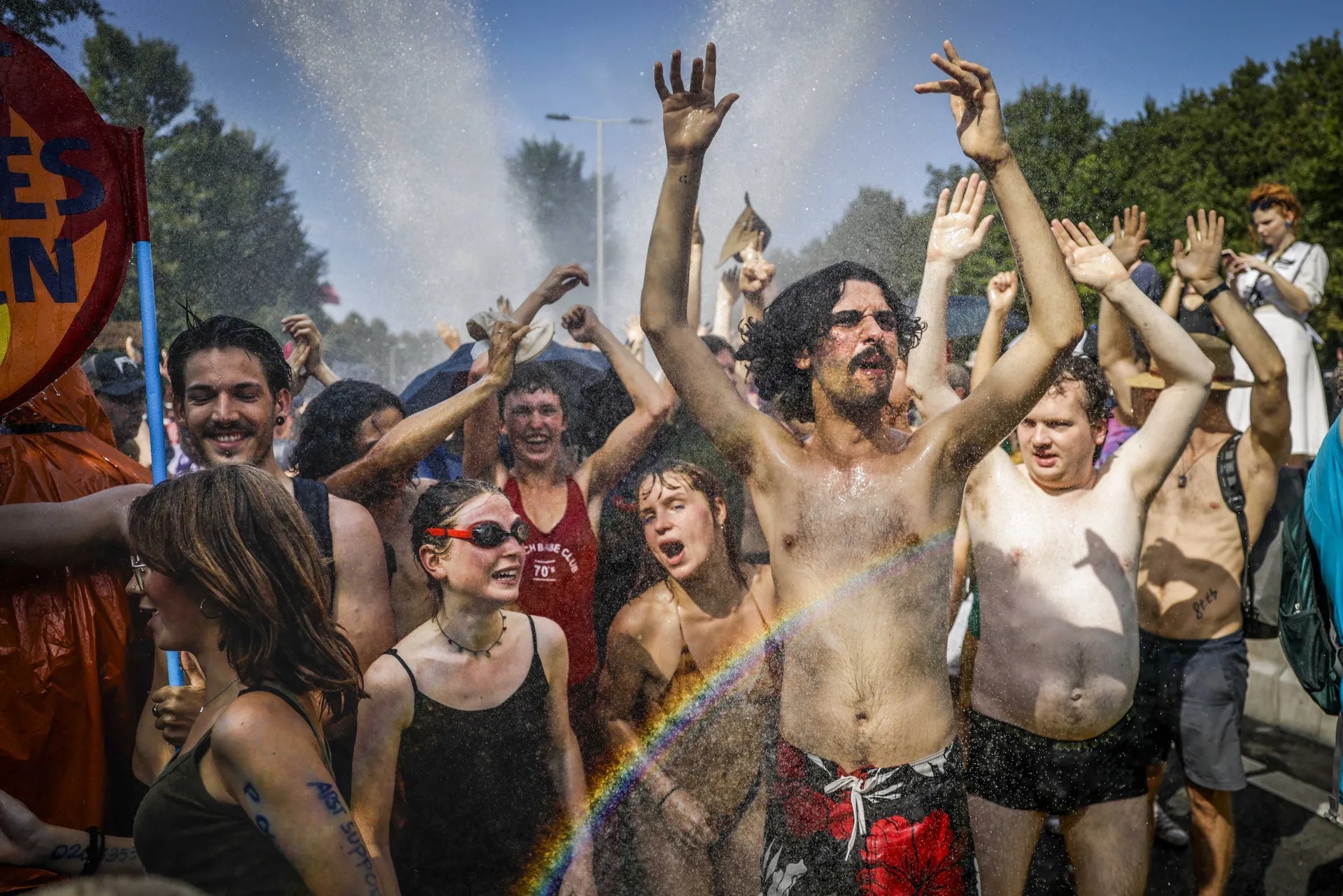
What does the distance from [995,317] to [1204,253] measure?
1.11 metres

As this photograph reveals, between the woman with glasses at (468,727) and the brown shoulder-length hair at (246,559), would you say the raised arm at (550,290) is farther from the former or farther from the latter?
the brown shoulder-length hair at (246,559)

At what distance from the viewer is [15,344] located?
2.09 m

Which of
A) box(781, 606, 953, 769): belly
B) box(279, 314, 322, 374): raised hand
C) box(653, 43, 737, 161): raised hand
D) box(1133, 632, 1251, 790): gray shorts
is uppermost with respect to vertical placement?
box(653, 43, 737, 161): raised hand

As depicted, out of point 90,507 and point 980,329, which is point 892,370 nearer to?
point 980,329

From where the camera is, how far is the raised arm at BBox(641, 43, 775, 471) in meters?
2.23

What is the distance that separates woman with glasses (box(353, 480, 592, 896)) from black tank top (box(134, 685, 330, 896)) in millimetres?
444

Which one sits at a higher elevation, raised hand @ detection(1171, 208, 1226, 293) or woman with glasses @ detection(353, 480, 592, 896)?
raised hand @ detection(1171, 208, 1226, 293)

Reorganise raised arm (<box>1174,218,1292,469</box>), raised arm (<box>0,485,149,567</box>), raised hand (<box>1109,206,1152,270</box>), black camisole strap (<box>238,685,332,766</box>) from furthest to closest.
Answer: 1. raised arm (<box>1174,218,1292,469</box>)
2. raised hand (<box>1109,206,1152,270</box>)
3. raised arm (<box>0,485,149,567</box>)
4. black camisole strap (<box>238,685,332,766</box>)

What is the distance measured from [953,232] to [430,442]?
157cm

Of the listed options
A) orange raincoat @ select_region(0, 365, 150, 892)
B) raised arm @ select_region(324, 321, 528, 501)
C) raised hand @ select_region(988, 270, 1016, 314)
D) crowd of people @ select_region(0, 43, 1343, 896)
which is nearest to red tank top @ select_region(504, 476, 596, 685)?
crowd of people @ select_region(0, 43, 1343, 896)

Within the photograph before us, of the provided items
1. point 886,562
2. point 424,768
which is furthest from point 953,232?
point 424,768

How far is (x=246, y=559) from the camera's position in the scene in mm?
1935

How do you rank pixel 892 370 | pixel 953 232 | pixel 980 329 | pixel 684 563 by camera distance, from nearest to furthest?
1. pixel 892 370
2. pixel 953 232
3. pixel 684 563
4. pixel 980 329

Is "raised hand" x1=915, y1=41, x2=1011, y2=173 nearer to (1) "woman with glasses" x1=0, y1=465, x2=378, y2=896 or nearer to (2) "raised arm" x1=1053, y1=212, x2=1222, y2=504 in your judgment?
(2) "raised arm" x1=1053, y1=212, x2=1222, y2=504
